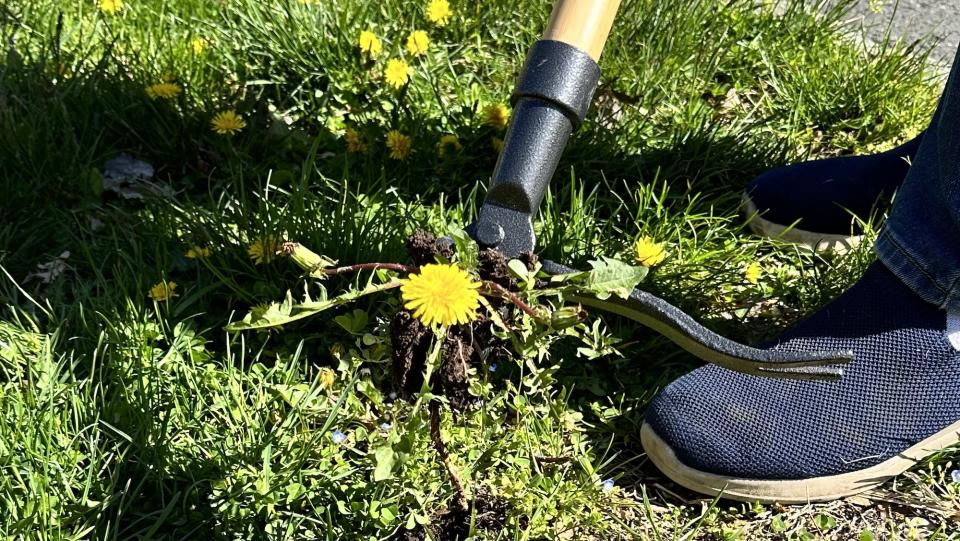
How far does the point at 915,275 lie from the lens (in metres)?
1.64

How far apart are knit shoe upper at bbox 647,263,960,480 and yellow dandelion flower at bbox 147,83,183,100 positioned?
4.44 ft

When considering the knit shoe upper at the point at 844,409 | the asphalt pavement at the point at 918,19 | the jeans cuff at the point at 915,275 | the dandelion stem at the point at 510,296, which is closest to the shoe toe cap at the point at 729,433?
the knit shoe upper at the point at 844,409

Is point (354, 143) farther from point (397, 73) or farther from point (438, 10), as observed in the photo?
point (438, 10)

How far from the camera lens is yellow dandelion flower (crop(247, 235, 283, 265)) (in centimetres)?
183

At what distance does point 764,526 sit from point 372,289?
2.75 ft

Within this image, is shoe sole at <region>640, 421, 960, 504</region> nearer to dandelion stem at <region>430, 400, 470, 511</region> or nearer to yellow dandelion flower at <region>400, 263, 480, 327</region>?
dandelion stem at <region>430, 400, 470, 511</region>

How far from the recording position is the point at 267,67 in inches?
96.0

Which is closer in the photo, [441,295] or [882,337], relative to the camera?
[441,295]

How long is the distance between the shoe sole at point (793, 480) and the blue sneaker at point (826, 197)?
58cm

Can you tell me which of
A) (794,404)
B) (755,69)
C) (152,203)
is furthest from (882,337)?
(152,203)

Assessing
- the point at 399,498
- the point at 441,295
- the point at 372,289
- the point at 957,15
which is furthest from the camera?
the point at 957,15

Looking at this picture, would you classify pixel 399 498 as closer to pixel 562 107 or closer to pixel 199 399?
pixel 199 399

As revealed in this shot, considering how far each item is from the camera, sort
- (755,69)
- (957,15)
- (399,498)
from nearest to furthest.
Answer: (399,498), (755,69), (957,15)

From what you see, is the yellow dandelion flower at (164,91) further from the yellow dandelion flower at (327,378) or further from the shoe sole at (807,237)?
the shoe sole at (807,237)
